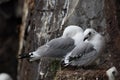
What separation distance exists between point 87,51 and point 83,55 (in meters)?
0.08

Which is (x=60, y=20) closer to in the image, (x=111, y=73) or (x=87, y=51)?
(x=87, y=51)

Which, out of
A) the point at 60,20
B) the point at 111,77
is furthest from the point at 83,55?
the point at 60,20

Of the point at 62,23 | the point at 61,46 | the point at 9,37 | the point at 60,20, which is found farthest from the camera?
the point at 9,37

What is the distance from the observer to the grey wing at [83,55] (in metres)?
9.09

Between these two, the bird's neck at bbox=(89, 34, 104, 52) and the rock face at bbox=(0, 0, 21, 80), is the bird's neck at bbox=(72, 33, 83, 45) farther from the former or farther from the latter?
the rock face at bbox=(0, 0, 21, 80)

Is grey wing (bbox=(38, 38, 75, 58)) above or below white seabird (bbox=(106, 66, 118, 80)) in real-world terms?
above

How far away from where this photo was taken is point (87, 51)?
911 cm

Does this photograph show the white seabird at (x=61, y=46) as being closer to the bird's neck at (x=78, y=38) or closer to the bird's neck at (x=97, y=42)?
the bird's neck at (x=78, y=38)

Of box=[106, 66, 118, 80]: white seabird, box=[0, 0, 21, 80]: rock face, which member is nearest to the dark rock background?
box=[106, 66, 118, 80]: white seabird

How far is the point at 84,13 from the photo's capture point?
34.3ft

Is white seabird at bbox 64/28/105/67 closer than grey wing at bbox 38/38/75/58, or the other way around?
white seabird at bbox 64/28/105/67

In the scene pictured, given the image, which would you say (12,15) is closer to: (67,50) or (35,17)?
(35,17)

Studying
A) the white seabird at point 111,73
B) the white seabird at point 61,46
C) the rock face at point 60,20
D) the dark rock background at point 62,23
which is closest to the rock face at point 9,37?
the dark rock background at point 62,23

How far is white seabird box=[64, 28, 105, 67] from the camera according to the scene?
909 cm
